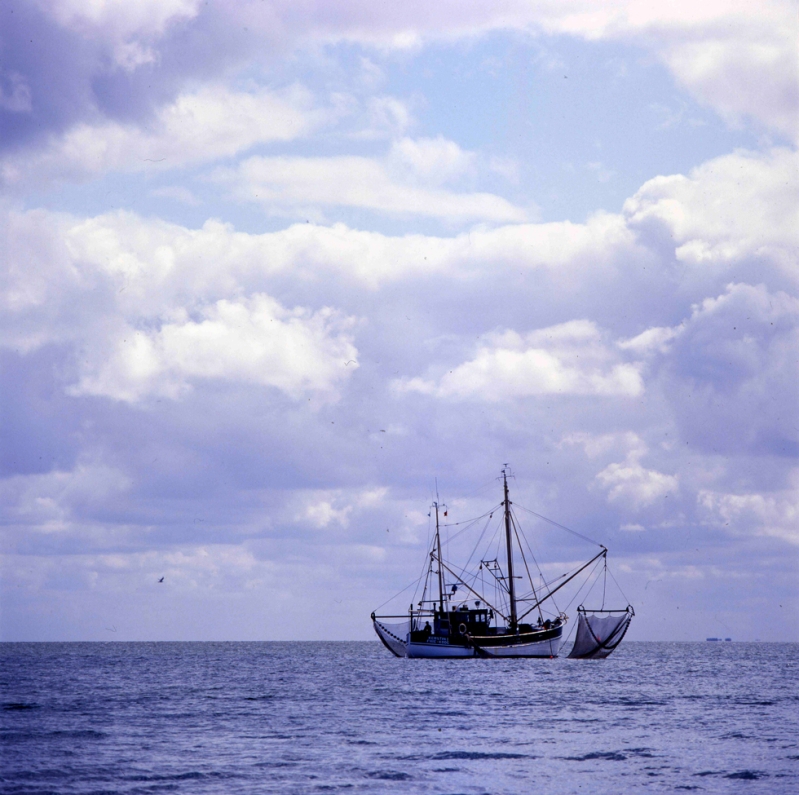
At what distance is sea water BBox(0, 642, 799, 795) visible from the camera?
118 ft

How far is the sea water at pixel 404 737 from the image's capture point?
35.9 m

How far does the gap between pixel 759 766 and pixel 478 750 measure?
10.8m

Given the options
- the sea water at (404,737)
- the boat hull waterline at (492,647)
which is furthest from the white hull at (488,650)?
the sea water at (404,737)

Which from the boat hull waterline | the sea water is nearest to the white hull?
the boat hull waterline

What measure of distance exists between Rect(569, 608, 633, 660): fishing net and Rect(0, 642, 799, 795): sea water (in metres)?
26.4

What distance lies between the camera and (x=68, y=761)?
133ft

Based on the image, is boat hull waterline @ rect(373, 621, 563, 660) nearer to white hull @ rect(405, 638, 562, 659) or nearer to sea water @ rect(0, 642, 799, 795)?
white hull @ rect(405, 638, 562, 659)

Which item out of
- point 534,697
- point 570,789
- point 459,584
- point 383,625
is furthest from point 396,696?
point 383,625

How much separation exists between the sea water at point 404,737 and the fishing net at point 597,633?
2644cm

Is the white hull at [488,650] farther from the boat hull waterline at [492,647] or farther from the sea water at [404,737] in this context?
the sea water at [404,737]

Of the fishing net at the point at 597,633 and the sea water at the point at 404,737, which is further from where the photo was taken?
the fishing net at the point at 597,633

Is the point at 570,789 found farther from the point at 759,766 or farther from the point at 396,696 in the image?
the point at 396,696

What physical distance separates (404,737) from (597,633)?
245ft

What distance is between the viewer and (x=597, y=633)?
118 metres
